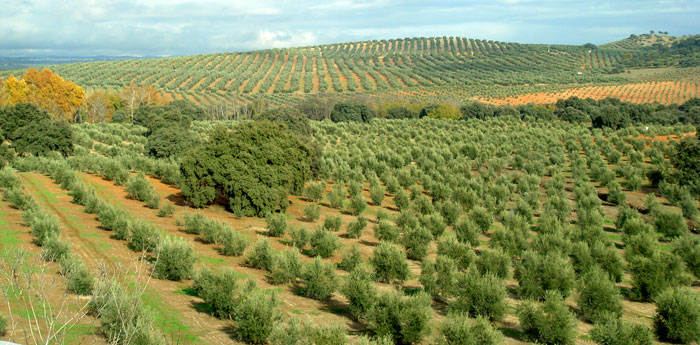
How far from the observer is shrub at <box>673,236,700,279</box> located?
1705 centimetres

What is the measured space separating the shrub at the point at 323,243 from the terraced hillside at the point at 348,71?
7305cm

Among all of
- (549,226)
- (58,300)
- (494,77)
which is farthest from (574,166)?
(494,77)

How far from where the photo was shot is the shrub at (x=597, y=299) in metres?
12.7

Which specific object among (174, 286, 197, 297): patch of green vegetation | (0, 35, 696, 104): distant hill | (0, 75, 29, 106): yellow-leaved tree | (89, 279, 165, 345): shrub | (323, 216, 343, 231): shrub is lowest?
(323, 216, 343, 231): shrub

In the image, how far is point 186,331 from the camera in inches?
413

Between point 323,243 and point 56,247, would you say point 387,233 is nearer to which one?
point 323,243

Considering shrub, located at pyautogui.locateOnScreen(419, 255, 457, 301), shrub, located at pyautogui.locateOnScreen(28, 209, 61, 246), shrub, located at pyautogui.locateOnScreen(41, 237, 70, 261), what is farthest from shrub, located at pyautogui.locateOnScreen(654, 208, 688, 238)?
shrub, located at pyautogui.locateOnScreen(28, 209, 61, 246)

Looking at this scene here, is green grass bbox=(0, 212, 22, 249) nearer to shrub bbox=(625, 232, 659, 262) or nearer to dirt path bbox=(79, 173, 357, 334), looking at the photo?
dirt path bbox=(79, 173, 357, 334)

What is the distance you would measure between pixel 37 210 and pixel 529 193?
23.3 m

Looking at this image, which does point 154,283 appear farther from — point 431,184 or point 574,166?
point 574,166

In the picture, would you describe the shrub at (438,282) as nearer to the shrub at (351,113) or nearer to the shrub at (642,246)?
the shrub at (642,246)

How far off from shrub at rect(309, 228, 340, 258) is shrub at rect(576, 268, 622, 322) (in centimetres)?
769

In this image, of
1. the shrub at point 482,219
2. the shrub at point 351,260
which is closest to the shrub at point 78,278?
the shrub at point 351,260

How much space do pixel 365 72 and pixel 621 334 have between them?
117 meters
